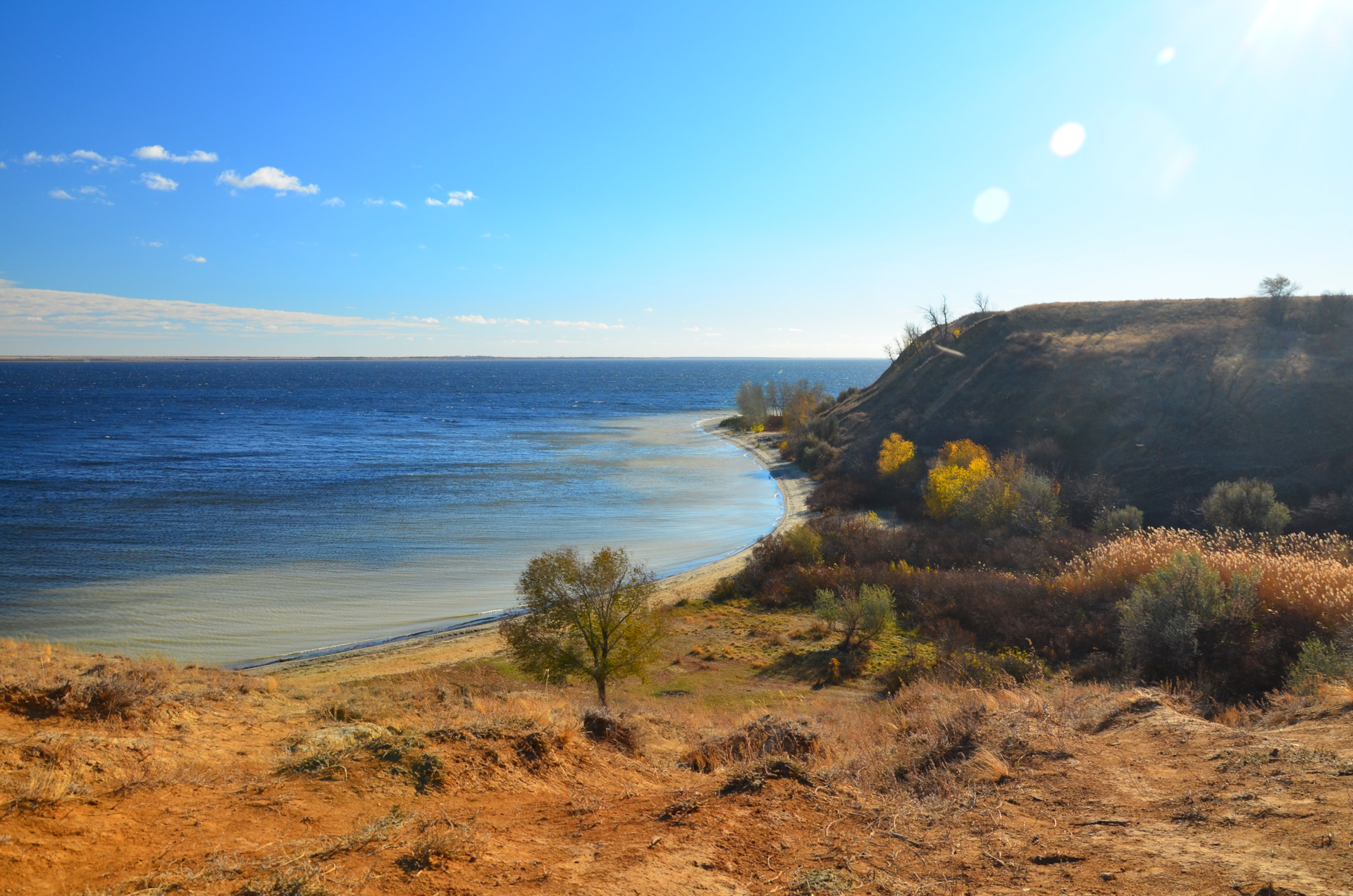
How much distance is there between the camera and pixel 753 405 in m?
85.9

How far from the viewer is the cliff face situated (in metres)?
30.1

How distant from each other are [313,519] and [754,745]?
118ft

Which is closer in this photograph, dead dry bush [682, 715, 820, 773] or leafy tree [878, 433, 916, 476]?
dead dry bush [682, 715, 820, 773]

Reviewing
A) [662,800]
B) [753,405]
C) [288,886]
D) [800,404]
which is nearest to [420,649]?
[662,800]

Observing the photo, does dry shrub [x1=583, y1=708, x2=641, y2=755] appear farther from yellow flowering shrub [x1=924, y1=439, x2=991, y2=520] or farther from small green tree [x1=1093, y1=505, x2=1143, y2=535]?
yellow flowering shrub [x1=924, y1=439, x2=991, y2=520]

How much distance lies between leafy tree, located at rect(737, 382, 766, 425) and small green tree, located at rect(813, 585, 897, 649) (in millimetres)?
64090

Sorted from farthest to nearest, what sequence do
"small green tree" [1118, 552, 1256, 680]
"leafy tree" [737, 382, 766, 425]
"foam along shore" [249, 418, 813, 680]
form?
"leafy tree" [737, 382, 766, 425] → "foam along shore" [249, 418, 813, 680] → "small green tree" [1118, 552, 1256, 680]

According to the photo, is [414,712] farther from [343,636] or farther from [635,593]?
[343,636]

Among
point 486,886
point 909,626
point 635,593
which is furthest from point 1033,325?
point 486,886

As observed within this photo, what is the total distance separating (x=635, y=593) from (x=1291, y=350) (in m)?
42.5

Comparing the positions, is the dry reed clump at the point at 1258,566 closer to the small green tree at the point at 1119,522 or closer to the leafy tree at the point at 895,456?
the small green tree at the point at 1119,522

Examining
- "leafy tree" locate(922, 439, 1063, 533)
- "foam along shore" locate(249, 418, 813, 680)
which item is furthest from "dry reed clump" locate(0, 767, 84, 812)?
"leafy tree" locate(922, 439, 1063, 533)

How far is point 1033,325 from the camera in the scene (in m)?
52.3

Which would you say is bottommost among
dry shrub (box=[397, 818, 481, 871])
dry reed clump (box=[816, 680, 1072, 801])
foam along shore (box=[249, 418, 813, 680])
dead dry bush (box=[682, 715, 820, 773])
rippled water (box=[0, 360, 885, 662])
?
foam along shore (box=[249, 418, 813, 680])
